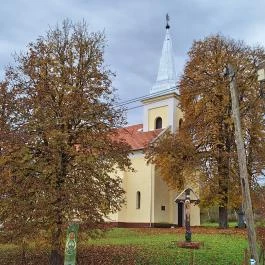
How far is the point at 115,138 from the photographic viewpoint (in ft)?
50.0

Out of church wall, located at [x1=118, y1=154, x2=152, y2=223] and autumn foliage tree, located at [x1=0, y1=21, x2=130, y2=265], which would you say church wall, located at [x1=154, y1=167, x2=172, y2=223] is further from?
autumn foliage tree, located at [x1=0, y1=21, x2=130, y2=265]

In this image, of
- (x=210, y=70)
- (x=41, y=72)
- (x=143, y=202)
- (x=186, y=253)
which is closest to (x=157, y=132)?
(x=143, y=202)

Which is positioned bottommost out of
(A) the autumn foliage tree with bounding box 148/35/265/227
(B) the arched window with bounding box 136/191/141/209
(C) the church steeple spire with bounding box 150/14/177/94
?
(B) the arched window with bounding box 136/191/141/209

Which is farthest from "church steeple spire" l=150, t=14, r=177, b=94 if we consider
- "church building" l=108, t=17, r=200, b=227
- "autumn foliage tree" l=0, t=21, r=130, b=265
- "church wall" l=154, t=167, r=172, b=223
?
"autumn foliage tree" l=0, t=21, r=130, b=265

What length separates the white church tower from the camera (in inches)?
1747

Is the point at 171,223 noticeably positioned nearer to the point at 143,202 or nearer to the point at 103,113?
the point at 143,202

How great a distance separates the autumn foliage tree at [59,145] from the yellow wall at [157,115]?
30.1 metres

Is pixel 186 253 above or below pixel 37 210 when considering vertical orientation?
below

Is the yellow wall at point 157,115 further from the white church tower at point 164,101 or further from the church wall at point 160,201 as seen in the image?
the church wall at point 160,201

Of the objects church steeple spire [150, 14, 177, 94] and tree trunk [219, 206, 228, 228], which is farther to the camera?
church steeple spire [150, 14, 177, 94]

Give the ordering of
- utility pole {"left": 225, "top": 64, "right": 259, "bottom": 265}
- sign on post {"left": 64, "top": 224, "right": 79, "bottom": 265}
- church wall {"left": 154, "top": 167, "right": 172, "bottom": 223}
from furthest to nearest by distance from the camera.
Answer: church wall {"left": 154, "top": 167, "right": 172, "bottom": 223} → utility pole {"left": 225, "top": 64, "right": 259, "bottom": 265} → sign on post {"left": 64, "top": 224, "right": 79, "bottom": 265}

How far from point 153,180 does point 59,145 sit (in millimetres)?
28313

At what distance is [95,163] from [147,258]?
453cm

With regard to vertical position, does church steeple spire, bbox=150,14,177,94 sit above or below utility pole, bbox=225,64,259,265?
above
